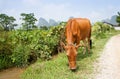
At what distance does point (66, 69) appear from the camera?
11.0 metres

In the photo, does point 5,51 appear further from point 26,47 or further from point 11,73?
point 11,73

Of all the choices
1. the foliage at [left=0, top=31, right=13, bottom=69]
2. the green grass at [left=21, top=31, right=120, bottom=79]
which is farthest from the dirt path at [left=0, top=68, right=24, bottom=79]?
the green grass at [left=21, top=31, right=120, bottom=79]

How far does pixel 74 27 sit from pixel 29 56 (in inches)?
145

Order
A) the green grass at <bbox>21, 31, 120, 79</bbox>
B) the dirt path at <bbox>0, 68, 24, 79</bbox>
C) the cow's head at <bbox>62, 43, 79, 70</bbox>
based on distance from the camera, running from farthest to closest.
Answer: the dirt path at <bbox>0, 68, 24, 79</bbox>, the cow's head at <bbox>62, 43, 79, 70</bbox>, the green grass at <bbox>21, 31, 120, 79</bbox>

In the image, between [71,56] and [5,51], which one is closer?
[71,56]

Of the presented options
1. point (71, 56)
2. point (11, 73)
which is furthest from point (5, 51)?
point (71, 56)

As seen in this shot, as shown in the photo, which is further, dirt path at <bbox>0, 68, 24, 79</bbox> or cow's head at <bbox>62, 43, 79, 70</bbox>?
dirt path at <bbox>0, 68, 24, 79</bbox>

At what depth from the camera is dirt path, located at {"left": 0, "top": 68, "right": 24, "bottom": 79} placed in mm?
12479

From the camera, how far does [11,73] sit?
13211mm

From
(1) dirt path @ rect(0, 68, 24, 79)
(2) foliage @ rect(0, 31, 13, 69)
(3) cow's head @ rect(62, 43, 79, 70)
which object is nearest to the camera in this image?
(3) cow's head @ rect(62, 43, 79, 70)

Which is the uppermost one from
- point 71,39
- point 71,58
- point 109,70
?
point 71,39

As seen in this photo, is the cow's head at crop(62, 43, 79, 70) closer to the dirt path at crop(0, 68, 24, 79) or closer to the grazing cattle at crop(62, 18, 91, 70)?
the grazing cattle at crop(62, 18, 91, 70)


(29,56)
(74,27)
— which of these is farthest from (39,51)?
(74,27)

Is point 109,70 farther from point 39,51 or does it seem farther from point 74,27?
point 39,51
